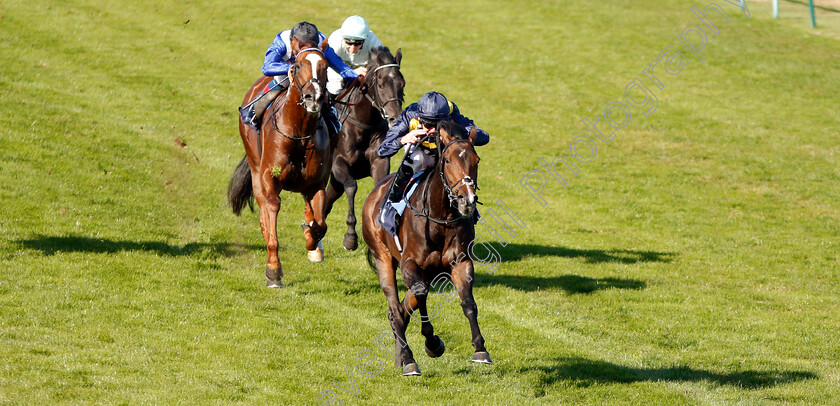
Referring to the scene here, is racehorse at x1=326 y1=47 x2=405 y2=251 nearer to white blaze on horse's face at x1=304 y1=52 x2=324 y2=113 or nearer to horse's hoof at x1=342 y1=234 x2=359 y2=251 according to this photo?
horse's hoof at x1=342 y1=234 x2=359 y2=251

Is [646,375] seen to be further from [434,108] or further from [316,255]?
[316,255]

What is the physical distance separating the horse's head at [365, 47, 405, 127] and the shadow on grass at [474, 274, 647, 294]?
126 inches

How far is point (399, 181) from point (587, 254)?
24.7 ft

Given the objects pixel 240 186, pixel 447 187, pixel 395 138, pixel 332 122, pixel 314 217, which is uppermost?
pixel 395 138

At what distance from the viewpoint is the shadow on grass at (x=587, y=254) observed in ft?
50.0

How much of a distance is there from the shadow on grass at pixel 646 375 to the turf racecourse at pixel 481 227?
1.5 inches

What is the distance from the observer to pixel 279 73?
11.3 metres

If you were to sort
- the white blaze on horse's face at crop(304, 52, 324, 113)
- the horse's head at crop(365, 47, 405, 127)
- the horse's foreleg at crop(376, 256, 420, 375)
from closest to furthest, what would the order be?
the horse's foreleg at crop(376, 256, 420, 375) → the white blaze on horse's face at crop(304, 52, 324, 113) → the horse's head at crop(365, 47, 405, 127)

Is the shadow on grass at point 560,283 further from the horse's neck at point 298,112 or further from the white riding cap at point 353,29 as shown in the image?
the white riding cap at point 353,29

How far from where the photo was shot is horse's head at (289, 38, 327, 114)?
9.79 meters

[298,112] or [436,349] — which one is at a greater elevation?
[298,112]

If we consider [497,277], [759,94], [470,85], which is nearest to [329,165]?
[497,277]

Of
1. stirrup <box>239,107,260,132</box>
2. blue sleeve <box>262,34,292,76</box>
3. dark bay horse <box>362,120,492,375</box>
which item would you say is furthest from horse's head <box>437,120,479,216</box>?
stirrup <box>239,107,260,132</box>

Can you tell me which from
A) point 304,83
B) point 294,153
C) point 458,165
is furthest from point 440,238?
point 294,153
